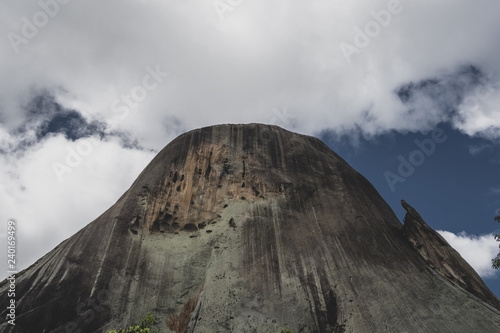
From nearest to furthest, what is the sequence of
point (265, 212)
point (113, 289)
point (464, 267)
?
point (113, 289) < point (464, 267) < point (265, 212)

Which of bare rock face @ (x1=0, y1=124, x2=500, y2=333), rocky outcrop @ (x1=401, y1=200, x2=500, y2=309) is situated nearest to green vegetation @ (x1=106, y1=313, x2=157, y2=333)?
bare rock face @ (x1=0, y1=124, x2=500, y2=333)

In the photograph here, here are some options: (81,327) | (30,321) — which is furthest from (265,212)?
(30,321)

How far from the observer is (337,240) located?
70.4 ft

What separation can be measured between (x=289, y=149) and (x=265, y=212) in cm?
738

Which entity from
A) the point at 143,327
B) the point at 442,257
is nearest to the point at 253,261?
the point at 143,327

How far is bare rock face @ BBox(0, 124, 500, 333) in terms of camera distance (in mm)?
17484

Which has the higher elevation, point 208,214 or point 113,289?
point 208,214

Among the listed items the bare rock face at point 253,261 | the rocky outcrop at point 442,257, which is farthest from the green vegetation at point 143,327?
the rocky outcrop at point 442,257

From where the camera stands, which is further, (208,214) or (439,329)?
(208,214)

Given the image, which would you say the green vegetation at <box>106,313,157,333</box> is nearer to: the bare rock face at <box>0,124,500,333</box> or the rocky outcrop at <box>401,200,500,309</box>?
the bare rock face at <box>0,124,500,333</box>

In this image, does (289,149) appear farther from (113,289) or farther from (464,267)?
(113,289)

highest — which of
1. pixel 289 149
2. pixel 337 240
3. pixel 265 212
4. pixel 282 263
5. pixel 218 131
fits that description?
pixel 218 131

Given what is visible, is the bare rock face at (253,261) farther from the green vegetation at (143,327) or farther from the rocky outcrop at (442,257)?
the green vegetation at (143,327)

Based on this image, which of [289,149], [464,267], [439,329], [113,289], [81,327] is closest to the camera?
[439,329]
